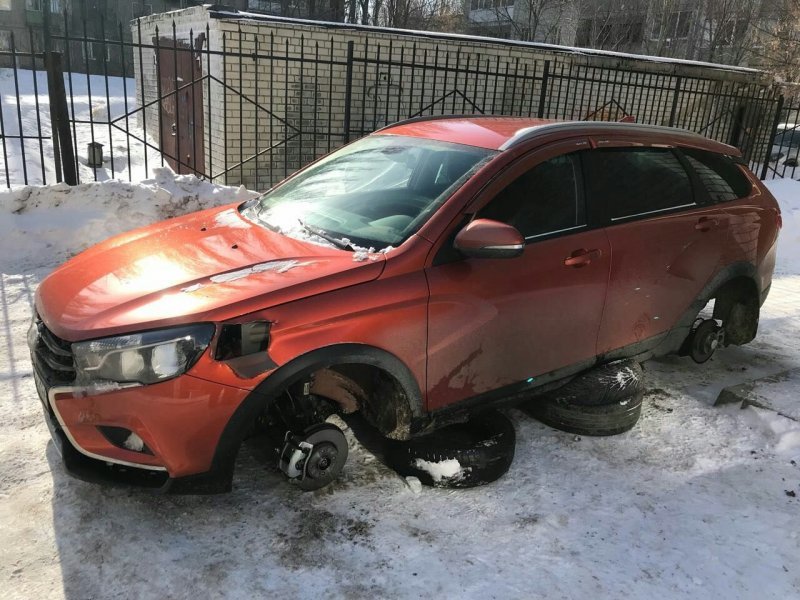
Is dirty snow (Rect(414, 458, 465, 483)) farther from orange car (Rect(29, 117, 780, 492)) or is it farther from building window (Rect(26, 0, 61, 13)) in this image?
building window (Rect(26, 0, 61, 13))

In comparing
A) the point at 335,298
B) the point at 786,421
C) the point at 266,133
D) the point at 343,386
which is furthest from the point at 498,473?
the point at 266,133

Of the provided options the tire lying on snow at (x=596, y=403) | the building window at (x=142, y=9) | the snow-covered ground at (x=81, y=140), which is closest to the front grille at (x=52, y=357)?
the tire lying on snow at (x=596, y=403)

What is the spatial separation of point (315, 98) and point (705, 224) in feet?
24.1

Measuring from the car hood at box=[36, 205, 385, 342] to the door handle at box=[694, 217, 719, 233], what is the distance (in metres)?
2.17

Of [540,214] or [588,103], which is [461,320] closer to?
[540,214]

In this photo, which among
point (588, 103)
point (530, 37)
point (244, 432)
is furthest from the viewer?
point (530, 37)

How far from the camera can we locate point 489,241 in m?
2.58

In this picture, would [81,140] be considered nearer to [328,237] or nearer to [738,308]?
[328,237]

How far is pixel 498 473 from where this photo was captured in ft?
9.77

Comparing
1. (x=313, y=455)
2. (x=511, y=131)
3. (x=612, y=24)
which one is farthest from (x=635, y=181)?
(x=612, y=24)

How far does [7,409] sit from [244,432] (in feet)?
5.91

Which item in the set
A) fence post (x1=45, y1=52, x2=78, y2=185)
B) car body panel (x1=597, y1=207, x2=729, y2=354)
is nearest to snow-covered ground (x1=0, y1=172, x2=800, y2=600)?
car body panel (x1=597, y1=207, x2=729, y2=354)

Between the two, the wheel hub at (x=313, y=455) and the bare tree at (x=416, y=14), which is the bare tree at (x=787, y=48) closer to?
the wheel hub at (x=313, y=455)

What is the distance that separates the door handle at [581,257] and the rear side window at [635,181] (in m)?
0.26
